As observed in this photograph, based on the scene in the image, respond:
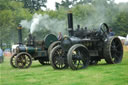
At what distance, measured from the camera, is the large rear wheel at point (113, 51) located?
895 centimetres

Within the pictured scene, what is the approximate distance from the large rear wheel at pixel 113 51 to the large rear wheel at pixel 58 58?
1.48m

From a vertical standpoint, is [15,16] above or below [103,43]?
above

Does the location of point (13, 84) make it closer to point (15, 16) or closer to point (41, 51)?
point (41, 51)

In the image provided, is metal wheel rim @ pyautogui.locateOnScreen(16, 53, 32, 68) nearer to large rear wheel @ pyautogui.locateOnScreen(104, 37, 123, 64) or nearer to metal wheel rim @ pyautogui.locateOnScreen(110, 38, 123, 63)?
large rear wheel @ pyautogui.locateOnScreen(104, 37, 123, 64)

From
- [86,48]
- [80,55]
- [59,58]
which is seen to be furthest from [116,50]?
[59,58]

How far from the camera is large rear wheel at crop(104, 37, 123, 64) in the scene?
895 centimetres

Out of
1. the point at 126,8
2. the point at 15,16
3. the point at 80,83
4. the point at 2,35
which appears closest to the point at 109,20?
the point at 126,8

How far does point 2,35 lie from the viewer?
30.2m

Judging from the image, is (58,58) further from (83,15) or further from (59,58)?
(83,15)

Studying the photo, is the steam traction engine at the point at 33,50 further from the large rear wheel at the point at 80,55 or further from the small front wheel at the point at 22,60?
the large rear wheel at the point at 80,55

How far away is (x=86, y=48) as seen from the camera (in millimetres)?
8234

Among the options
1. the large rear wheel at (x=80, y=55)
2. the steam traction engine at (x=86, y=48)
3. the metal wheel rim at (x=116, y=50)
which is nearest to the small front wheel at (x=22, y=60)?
the steam traction engine at (x=86, y=48)

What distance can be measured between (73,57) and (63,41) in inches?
28.2

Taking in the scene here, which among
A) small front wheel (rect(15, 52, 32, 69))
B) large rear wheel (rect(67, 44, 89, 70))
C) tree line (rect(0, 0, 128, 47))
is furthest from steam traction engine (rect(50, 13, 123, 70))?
small front wheel (rect(15, 52, 32, 69))
